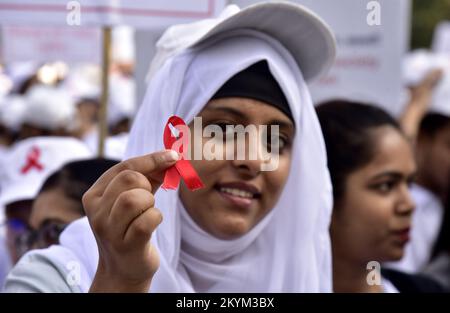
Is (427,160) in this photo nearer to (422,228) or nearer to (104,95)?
(422,228)

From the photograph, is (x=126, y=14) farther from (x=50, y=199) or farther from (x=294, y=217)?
(x=294, y=217)

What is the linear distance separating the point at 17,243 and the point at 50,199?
0.90 feet

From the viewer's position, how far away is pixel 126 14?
299 cm

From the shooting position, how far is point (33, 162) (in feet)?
13.6

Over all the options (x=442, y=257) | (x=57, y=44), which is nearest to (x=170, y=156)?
(x=442, y=257)

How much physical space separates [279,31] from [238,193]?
0.41 m

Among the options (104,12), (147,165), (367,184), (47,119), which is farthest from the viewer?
(47,119)

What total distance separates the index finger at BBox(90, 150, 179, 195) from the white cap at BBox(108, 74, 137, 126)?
486 centimetres

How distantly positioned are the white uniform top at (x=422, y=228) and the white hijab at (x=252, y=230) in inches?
119

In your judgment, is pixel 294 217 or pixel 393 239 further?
pixel 393 239

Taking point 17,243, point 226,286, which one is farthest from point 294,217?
point 17,243

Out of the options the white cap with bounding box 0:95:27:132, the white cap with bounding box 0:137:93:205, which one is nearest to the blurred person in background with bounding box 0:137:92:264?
the white cap with bounding box 0:137:93:205
